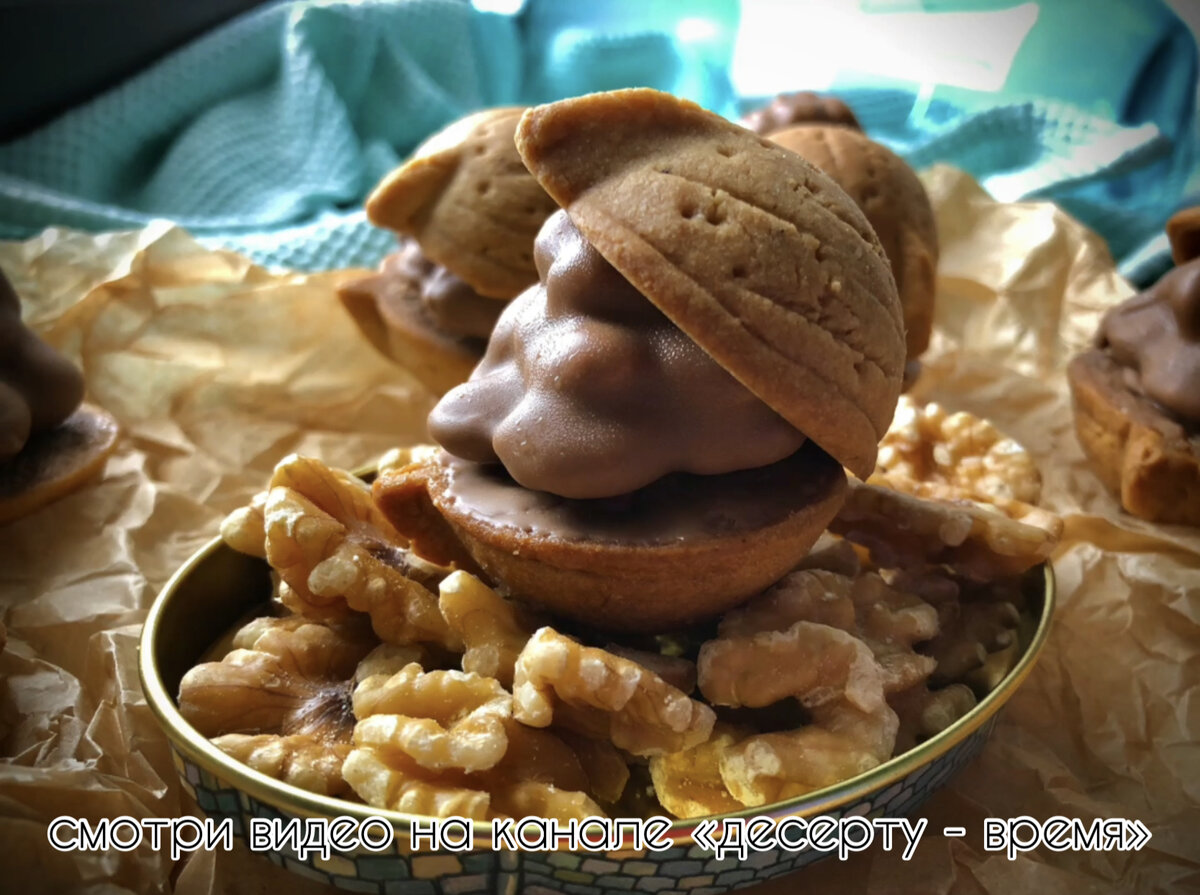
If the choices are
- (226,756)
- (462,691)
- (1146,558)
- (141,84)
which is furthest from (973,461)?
(141,84)

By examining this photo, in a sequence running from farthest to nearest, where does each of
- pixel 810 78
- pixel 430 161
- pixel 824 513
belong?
pixel 810 78
pixel 430 161
pixel 824 513

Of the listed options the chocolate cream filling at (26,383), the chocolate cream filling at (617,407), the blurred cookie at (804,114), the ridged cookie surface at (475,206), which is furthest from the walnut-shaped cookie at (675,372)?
the blurred cookie at (804,114)

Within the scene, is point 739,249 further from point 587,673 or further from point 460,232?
point 460,232

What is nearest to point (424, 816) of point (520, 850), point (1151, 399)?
point (520, 850)

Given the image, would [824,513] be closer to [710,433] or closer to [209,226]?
[710,433]

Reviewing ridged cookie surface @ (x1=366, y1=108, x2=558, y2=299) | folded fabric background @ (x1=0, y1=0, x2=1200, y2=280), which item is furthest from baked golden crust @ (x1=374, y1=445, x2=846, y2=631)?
folded fabric background @ (x1=0, y1=0, x2=1200, y2=280)

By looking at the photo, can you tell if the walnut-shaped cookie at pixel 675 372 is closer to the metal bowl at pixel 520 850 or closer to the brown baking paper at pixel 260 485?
the metal bowl at pixel 520 850

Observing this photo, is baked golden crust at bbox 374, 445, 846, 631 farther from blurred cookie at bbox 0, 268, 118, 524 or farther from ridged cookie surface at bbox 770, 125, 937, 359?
blurred cookie at bbox 0, 268, 118, 524
